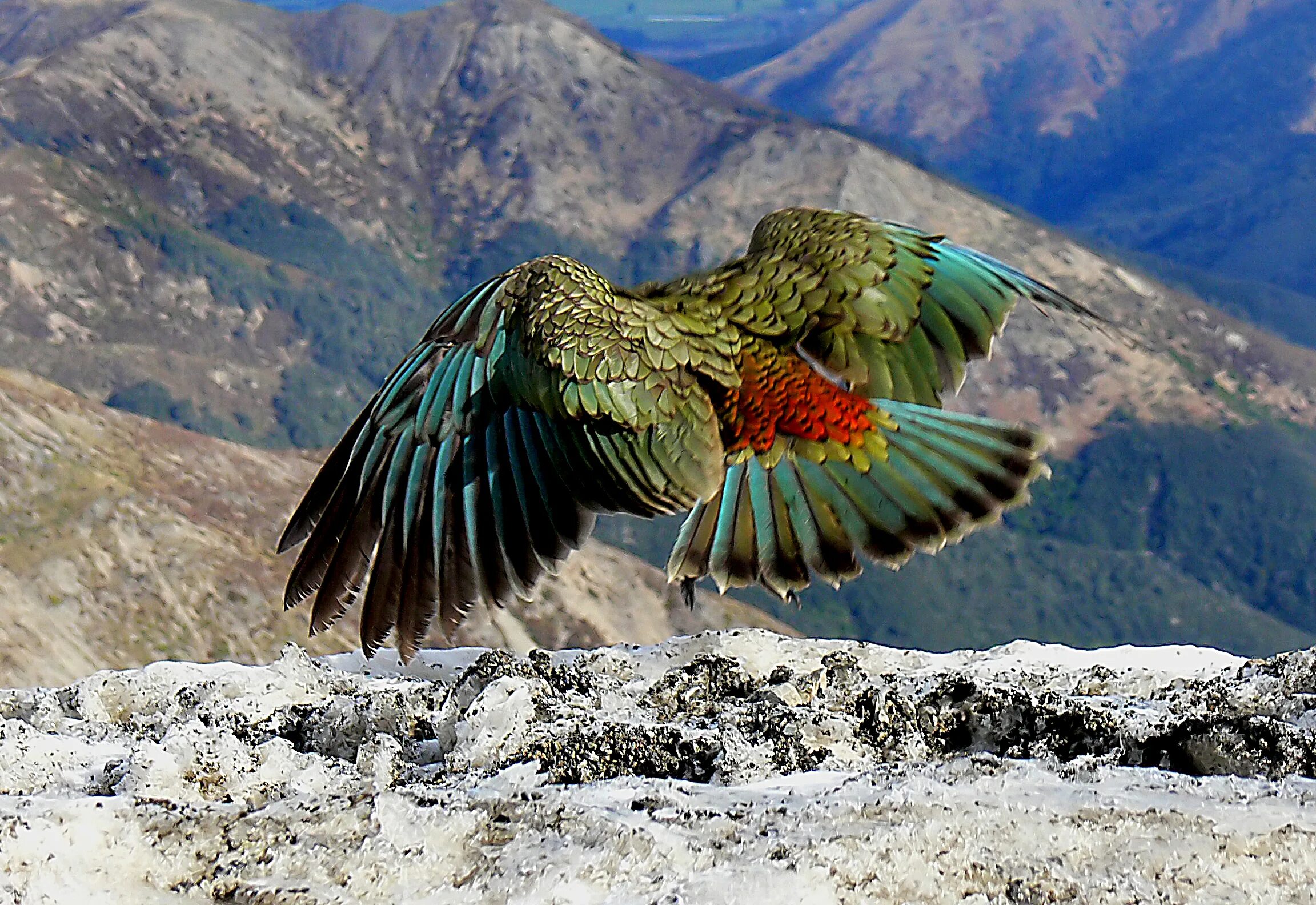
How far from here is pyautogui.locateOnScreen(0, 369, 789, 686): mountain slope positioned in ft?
142

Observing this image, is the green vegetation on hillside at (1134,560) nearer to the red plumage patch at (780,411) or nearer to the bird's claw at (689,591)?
the bird's claw at (689,591)

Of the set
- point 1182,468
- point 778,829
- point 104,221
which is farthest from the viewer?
point 104,221

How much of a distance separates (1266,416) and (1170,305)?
1813cm

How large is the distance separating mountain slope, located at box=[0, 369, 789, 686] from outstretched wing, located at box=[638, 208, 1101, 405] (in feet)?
112

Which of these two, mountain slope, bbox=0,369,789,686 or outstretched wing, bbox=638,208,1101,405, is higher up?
outstretched wing, bbox=638,208,1101,405

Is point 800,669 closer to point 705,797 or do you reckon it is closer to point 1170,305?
point 705,797

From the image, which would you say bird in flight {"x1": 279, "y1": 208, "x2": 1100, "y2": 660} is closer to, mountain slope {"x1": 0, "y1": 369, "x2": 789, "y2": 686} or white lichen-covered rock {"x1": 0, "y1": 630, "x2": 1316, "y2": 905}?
white lichen-covered rock {"x1": 0, "y1": 630, "x2": 1316, "y2": 905}

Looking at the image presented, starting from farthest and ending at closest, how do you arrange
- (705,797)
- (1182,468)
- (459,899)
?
(1182,468)
(705,797)
(459,899)

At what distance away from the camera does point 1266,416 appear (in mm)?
152000

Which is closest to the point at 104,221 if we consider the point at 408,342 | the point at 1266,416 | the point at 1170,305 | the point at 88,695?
the point at 408,342

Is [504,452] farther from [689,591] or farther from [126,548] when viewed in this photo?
[126,548]

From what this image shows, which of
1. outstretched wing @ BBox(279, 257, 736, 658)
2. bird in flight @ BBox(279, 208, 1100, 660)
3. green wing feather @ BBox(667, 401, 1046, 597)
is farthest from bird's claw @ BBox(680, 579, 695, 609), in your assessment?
outstretched wing @ BBox(279, 257, 736, 658)

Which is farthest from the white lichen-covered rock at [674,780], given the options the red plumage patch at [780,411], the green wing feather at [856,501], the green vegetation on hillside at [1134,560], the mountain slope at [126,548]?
the green vegetation on hillside at [1134,560]

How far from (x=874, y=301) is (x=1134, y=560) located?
154679mm
